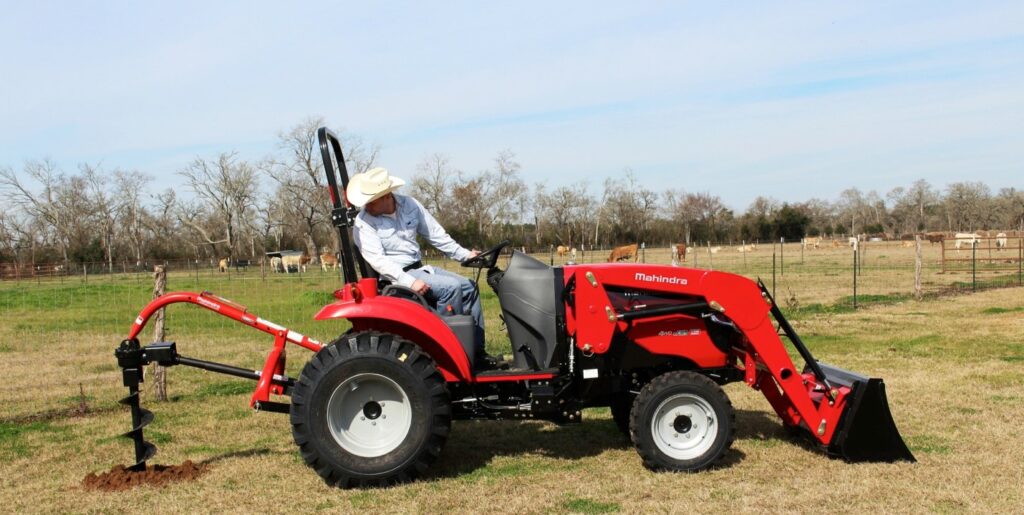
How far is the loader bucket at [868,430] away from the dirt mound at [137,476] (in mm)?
4310

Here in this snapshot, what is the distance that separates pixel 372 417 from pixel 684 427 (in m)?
2.03

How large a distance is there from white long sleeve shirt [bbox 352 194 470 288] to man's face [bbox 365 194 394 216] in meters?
0.03

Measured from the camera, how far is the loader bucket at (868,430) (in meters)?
5.25

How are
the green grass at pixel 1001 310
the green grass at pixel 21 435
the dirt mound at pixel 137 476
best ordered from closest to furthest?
A: the dirt mound at pixel 137 476
the green grass at pixel 21 435
the green grass at pixel 1001 310

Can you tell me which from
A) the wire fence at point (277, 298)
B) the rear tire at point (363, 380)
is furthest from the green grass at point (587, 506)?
the wire fence at point (277, 298)

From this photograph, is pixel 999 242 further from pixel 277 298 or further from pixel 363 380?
pixel 363 380

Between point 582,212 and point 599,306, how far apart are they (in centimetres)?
7402

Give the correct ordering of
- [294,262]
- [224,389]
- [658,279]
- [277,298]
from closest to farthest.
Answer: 1. [658,279]
2. [224,389]
3. [277,298]
4. [294,262]

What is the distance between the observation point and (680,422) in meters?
5.32

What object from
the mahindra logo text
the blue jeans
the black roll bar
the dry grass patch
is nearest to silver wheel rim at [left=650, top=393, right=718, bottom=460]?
the dry grass patch

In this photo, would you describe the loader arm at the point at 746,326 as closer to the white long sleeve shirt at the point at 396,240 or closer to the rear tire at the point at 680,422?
the rear tire at the point at 680,422

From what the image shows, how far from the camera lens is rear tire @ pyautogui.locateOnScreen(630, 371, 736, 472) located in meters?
5.22

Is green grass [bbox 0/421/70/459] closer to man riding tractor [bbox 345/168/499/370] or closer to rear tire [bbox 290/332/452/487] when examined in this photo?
rear tire [bbox 290/332/452/487]

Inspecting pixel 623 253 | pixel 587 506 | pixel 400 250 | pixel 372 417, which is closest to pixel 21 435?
pixel 372 417
